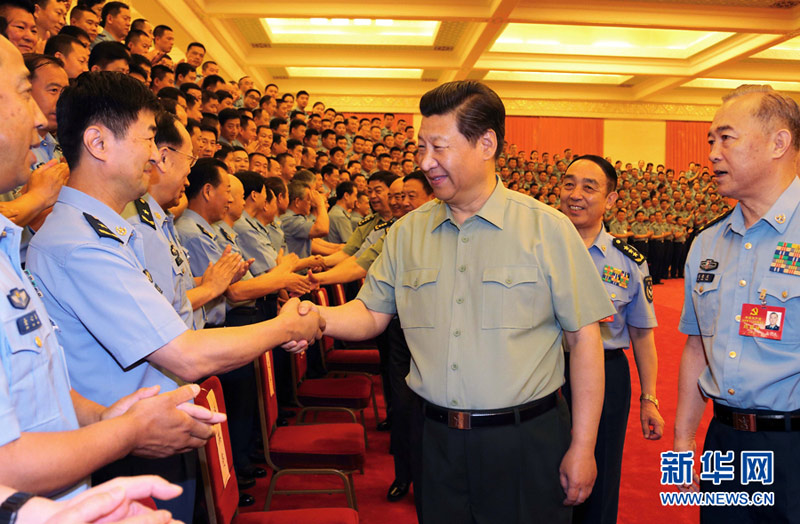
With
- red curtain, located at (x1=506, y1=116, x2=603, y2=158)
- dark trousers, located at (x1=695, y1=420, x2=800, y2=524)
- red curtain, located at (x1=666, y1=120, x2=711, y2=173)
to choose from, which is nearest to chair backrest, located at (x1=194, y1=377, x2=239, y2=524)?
dark trousers, located at (x1=695, y1=420, x2=800, y2=524)

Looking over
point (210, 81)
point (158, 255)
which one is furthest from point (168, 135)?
point (210, 81)

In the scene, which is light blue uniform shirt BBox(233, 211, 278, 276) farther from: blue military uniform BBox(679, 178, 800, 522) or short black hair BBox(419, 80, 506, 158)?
blue military uniform BBox(679, 178, 800, 522)

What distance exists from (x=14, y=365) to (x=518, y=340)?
3.70ft

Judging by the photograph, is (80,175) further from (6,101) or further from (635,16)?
(635,16)

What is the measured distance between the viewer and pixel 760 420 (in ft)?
5.23

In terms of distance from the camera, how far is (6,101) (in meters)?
1.06

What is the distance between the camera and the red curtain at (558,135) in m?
17.1

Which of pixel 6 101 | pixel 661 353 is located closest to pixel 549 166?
pixel 661 353

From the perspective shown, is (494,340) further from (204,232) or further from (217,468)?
(204,232)

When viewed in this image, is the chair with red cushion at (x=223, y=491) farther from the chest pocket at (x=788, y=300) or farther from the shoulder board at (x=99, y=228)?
the chest pocket at (x=788, y=300)

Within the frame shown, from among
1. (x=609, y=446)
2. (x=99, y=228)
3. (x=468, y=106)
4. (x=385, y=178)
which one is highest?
(x=468, y=106)

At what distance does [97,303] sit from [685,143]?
63.2ft

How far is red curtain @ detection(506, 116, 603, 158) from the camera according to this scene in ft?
56.0

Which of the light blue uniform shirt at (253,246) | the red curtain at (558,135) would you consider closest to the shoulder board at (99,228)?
the light blue uniform shirt at (253,246)
